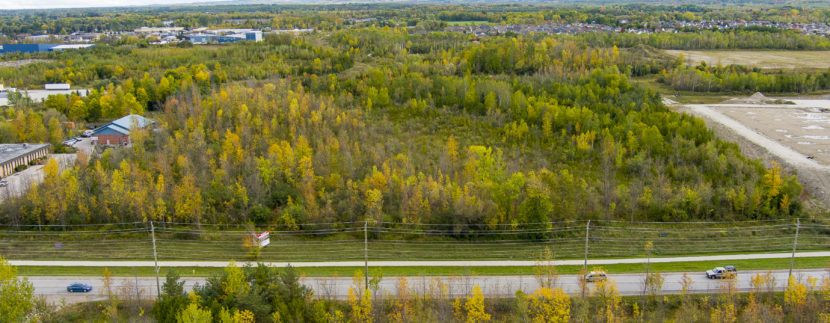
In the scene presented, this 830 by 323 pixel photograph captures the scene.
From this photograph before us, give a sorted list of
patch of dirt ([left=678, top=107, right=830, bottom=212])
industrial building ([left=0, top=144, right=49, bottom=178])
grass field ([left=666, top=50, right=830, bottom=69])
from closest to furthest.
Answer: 1. patch of dirt ([left=678, top=107, right=830, bottom=212])
2. industrial building ([left=0, top=144, right=49, bottom=178])
3. grass field ([left=666, top=50, right=830, bottom=69])

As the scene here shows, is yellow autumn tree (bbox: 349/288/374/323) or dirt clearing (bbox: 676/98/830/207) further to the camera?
dirt clearing (bbox: 676/98/830/207)

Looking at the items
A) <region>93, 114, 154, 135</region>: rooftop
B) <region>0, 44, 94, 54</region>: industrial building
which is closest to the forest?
<region>93, 114, 154, 135</region>: rooftop

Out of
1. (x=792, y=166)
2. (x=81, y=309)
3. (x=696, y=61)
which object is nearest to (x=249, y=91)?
(x=81, y=309)

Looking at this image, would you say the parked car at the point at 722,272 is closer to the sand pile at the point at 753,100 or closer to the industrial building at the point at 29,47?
the sand pile at the point at 753,100

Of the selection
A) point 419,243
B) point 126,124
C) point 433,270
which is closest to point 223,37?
point 126,124

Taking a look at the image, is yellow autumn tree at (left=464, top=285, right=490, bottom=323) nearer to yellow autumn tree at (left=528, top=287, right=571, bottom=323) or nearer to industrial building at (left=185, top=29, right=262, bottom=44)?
yellow autumn tree at (left=528, top=287, right=571, bottom=323)

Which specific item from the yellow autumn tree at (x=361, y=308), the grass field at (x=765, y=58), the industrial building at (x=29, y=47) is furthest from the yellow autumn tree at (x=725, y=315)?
the industrial building at (x=29, y=47)

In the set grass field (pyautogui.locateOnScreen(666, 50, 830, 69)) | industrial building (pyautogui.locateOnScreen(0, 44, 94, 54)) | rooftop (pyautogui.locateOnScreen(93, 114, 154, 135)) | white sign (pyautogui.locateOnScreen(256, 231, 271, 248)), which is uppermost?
industrial building (pyautogui.locateOnScreen(0, 44, 94, 54))
